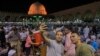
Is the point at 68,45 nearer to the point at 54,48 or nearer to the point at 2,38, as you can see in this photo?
the point at 54,48

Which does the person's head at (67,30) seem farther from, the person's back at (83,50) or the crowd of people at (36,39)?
the person's back at (83,50)

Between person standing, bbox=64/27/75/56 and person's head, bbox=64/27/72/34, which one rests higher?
person's head, bbox=64/27/72/34

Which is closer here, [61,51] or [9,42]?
[61,51]

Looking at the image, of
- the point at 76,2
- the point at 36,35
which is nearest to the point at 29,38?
the point at 36,35

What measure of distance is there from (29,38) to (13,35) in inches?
14.9

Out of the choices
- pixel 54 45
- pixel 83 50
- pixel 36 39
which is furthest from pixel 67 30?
pixel 83 50

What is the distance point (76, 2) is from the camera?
80.5 feet

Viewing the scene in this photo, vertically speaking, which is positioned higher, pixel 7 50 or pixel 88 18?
pixel 88 18

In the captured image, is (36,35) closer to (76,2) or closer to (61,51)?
(61,51)

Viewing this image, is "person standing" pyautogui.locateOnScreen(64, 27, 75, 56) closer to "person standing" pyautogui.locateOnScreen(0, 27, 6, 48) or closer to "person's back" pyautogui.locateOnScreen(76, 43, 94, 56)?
"person standing" pyautogui.locateOnScreen(0, 27, 6, 48)

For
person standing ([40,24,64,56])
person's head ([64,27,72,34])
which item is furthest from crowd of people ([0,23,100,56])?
person standing ([40,24,64,56])

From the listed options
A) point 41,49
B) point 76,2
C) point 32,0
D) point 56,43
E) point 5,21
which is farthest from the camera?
point 32,0

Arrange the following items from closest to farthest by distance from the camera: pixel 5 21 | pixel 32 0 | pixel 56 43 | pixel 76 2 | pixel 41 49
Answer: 1. pixel 56 43
2. pixel 41 49
3. pixel 5 21
4. pixel 76 2
5. pixel 32 0

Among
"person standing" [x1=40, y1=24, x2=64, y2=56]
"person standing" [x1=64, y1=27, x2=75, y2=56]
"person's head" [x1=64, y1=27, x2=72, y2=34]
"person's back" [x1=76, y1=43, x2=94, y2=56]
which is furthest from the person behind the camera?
"person's head" [x1=64, y1=27, x2=72, y2=34]
